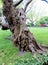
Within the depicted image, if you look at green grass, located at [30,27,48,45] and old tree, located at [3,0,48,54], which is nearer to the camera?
old tree, located at [3,0,48,54]

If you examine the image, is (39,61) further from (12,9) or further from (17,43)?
(12,9)

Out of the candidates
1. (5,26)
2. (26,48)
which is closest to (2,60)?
(26,48)

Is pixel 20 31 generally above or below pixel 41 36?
above

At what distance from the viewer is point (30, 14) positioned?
1208 inches

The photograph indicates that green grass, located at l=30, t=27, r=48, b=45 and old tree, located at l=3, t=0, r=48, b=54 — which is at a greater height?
old tree, located at l=3, t=0, r=48, b=54

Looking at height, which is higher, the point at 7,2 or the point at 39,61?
the point at 7,2

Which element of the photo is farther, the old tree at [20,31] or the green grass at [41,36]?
the green grass at [41,36]

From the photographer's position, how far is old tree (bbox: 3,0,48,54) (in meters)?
7.58

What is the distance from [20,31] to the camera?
788 centimetres

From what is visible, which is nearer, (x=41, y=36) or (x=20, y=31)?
(x=20, y=31)

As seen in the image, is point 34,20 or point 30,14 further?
point 34,20

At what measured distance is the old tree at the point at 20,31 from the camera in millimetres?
7582

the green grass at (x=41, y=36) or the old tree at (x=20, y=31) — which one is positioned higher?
the old tree at (x=20, y=31)

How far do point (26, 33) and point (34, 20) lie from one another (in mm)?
25491
